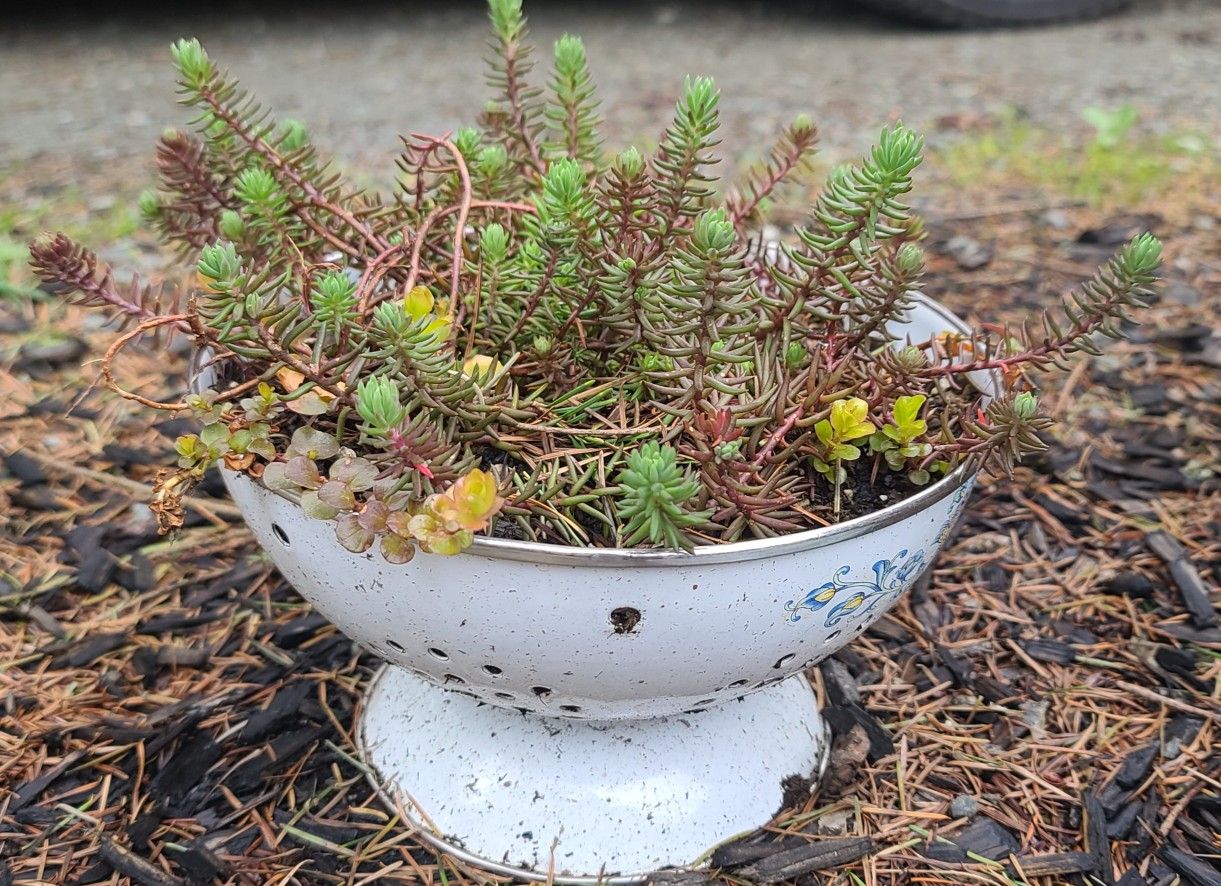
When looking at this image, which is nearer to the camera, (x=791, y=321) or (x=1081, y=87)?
(x=791, y=321)

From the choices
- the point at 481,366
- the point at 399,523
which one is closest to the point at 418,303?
the point at 481,366

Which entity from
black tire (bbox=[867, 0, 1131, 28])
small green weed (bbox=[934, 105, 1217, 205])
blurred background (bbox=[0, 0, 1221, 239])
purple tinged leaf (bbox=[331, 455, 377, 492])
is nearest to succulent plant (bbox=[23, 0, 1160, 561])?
purple tinged leaf (bbox=[331, 455, 377, 492])

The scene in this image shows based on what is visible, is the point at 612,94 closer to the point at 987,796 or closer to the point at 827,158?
the point at 827,158

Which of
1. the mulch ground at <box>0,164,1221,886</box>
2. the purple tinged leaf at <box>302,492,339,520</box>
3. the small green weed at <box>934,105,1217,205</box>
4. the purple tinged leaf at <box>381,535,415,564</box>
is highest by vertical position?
the purple tinged leaf at <box>302,492,339,520</box>

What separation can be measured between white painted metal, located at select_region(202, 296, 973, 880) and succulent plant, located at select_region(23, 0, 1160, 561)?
0.06 meters

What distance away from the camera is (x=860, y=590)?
119cm

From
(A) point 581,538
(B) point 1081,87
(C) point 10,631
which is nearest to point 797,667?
(A) point 581,538

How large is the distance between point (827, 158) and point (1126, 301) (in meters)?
2.74

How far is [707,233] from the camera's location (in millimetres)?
999

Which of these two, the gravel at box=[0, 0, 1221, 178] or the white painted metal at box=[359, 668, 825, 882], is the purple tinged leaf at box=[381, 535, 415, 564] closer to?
the white painted metal at box=[359, 668, 825, 882]

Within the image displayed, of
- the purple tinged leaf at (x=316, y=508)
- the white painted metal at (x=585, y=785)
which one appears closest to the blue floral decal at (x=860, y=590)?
the white painted metal at (x=585, y=785)

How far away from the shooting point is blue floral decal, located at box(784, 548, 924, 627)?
1.15m

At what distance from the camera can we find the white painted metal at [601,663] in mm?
1084

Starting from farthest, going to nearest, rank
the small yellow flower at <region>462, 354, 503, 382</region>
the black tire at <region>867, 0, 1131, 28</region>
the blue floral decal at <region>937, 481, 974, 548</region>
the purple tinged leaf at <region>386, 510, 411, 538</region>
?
1. the black tire at <region>867, 0, 1131, 28</region>
2. the blue floral decal at <region>937, 481, 974, 548</region>
3. the small yellow flower at <region>462, 354, 503, 382</region>
4. the purple tinged leaf at <region>386, 510, 411, 538</region>
